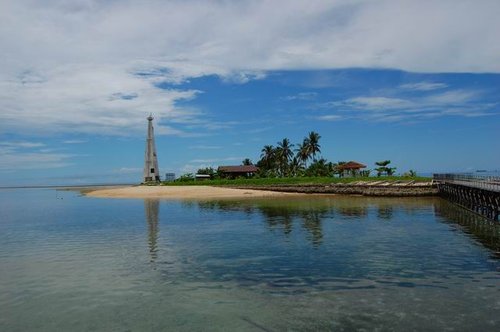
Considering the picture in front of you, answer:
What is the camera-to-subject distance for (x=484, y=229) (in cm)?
3020

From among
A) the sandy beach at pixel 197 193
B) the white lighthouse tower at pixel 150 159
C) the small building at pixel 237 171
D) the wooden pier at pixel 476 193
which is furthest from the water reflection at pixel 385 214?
the white lighthouse tower at pixel 150 159

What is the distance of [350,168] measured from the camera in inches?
3671

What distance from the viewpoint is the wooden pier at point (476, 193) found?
35119mm

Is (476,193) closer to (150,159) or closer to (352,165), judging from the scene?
(352,165)

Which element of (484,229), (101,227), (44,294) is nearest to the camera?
(44,294)

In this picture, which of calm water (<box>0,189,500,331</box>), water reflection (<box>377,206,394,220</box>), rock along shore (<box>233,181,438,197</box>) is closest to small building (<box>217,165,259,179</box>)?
rock along shore (<box>233,181,438,197</box>)

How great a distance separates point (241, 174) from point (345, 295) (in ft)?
313

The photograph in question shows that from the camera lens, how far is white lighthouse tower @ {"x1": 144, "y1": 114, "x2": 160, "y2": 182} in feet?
370

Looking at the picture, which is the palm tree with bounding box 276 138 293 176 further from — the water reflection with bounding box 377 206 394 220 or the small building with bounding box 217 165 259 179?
the water reflection with bounding box 377 206 394 220

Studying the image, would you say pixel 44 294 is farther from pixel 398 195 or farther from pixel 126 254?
pixel 398 195

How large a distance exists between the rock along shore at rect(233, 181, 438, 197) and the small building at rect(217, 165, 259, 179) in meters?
26.5

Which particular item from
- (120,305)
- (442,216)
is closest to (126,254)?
(120,305)

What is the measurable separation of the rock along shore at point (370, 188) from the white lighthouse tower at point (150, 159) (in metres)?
40.8

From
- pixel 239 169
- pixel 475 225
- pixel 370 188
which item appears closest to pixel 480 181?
pixel 475 225
